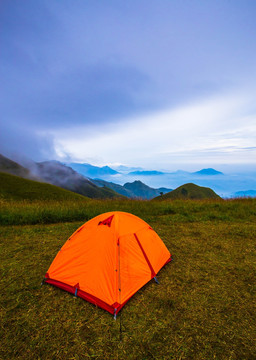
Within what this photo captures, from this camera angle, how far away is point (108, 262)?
15.7 ft

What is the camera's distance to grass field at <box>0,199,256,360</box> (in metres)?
3.39

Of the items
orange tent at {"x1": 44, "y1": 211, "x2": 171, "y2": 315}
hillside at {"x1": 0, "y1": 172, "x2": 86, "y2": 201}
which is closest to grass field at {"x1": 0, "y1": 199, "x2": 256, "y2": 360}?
orange tent at {"x1": 44, "y1": 211, "x2": 171, "y2": 315}

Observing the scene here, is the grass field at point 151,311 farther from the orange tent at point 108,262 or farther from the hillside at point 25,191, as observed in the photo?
the hillside at point 25,191

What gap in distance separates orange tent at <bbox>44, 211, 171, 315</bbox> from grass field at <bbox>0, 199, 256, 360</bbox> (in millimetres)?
265

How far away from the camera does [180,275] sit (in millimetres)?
5656

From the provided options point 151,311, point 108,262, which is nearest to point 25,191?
point 108,262

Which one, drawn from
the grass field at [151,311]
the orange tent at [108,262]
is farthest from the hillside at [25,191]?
the orange tent at [108,262]

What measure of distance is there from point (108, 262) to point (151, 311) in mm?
1560

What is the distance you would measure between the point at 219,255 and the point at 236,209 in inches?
299

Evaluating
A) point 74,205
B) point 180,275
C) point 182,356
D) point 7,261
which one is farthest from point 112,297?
point 74,205

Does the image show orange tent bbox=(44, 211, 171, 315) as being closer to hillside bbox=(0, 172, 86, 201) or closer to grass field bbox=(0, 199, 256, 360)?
grass field bbox=(0, 199, 256, 360)

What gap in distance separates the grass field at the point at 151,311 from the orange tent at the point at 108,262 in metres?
0.26

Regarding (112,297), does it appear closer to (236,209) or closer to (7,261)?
(7,261)

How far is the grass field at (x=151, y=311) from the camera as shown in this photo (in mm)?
3393
